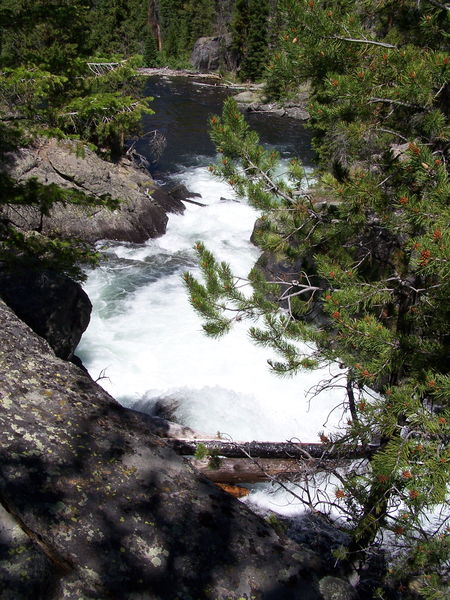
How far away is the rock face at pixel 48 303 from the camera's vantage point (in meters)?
6.40

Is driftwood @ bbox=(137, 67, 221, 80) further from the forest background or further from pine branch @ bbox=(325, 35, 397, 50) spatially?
pine branch @ bbox=(325, 35, 397, 50)

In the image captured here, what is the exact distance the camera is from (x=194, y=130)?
26062 mm

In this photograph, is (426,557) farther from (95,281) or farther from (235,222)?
(235,222)

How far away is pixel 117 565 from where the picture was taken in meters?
2.22

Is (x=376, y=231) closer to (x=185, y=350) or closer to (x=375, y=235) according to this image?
(x=375, y=235)

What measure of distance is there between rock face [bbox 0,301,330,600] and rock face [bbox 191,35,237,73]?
58386 mm

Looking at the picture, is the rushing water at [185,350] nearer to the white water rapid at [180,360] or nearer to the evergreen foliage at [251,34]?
the white water rapid at [180,360]

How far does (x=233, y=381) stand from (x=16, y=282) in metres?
4.19

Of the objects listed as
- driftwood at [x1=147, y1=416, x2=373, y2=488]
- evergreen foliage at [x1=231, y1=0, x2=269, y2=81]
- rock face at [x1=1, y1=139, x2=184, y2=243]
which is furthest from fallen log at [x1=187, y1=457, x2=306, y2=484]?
evergreen foliage at [x1=231, y1=0, x2=269, y2=81]

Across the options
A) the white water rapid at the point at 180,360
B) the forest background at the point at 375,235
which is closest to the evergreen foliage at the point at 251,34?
the white water rapid at the point at 180,360

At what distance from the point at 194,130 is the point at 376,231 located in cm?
2377

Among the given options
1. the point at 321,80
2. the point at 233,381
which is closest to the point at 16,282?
the point at 233,381

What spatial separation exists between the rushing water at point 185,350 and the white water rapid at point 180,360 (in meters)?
0.02

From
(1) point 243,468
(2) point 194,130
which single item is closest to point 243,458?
(1) point 243,468
